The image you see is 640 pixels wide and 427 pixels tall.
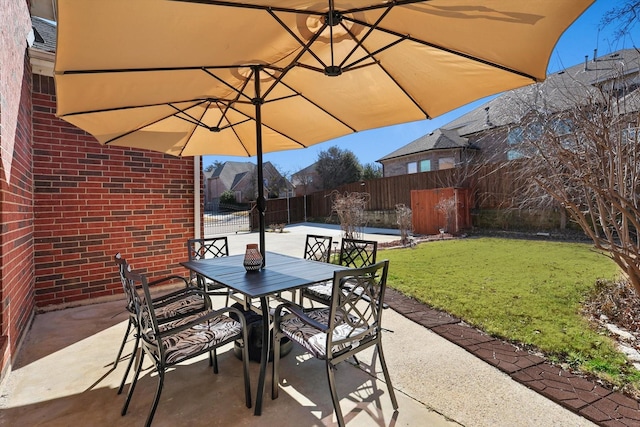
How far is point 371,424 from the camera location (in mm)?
1970

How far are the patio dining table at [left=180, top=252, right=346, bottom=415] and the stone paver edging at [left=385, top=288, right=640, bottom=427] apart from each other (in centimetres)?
148

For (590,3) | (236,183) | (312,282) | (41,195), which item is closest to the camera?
(590,3)

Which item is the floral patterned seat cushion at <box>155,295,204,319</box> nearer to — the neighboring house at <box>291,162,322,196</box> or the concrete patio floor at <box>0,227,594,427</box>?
the concrete patio floor at <box>0,227,594,427</box>

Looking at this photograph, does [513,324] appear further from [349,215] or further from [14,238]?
[349,215]

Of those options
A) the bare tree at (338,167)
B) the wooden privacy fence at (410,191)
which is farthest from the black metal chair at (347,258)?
the bare tree at (338,167)

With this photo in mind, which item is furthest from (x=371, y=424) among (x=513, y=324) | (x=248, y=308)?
(x=513, y=324)

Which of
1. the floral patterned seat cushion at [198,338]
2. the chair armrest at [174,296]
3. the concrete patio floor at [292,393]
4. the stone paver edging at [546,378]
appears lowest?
the concrete patio floor at [292,393]

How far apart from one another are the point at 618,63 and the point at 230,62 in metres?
4.00

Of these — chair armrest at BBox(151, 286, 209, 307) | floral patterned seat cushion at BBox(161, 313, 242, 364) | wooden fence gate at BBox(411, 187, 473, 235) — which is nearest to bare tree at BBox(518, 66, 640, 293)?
floral patterned seat cushion at BBox(161, 313, 242, 364)

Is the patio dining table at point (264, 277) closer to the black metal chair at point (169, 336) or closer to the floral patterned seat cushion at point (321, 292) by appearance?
the black metal chair at point (169, 336)

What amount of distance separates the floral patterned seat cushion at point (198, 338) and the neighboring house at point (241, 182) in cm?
2509

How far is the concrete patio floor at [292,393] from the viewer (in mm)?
2033

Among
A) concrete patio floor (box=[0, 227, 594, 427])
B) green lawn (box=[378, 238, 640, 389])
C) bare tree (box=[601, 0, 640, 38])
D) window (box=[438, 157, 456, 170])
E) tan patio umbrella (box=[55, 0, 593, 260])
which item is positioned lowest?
concrete patio floor (box=[0, 227, 594, 427])

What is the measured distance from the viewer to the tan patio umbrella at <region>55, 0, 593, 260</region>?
1.89 metres
